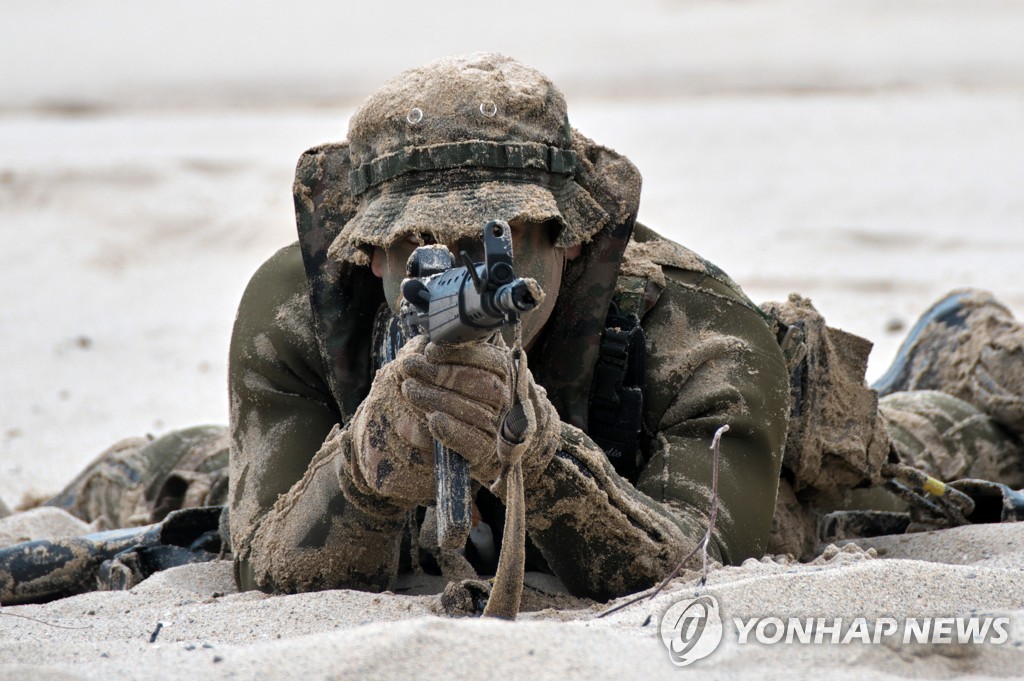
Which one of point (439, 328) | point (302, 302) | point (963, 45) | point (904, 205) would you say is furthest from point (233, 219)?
point (963, 45)

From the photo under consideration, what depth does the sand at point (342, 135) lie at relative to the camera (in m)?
2.47

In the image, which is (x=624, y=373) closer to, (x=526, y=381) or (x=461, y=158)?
(x=461, y=158)

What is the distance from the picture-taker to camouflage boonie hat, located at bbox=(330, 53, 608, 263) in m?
3.15

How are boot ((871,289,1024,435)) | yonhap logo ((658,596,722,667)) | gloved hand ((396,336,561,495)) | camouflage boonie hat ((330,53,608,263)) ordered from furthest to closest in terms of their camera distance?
1. boot ((871,289,1024,435))
2. camouflage boonie hat ((330,53,608,263))
3. gloved hand ((396,336,561,495))
4. yonhap logo ((658,596,722,667))

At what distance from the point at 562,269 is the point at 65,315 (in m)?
5.67

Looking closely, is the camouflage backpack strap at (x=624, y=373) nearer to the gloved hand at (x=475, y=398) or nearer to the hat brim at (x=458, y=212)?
the hat brim at (x=458, y=212)

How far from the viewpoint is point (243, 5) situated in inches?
814

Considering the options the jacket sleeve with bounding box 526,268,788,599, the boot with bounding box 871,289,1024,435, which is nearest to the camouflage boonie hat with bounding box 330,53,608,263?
the jacket sleeve with bounding box 526,268,788,599

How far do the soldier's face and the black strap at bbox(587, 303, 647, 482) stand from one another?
196mm

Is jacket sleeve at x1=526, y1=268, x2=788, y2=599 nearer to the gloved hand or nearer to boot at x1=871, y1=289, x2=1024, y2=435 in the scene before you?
the gloved hand

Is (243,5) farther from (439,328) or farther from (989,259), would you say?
(439,328)

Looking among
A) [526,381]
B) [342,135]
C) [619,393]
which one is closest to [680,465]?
[619,393]

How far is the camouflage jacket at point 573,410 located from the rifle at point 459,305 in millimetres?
328

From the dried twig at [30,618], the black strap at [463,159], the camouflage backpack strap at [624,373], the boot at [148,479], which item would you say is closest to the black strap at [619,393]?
the camouflage backpack strap at [624,373]
